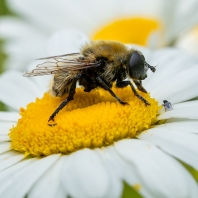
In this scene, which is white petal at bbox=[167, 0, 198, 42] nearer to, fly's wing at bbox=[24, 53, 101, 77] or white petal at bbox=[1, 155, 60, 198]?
fly's wing at bbox=[24, 53, 101, 77]

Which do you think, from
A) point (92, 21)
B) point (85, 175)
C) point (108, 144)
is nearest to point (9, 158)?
point (108, 144)

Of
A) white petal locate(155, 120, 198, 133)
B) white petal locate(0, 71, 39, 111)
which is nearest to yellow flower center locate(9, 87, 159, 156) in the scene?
white petal locate(155, 120, 198, 133)

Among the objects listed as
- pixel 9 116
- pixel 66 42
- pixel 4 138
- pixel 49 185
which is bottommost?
pixel 49 185

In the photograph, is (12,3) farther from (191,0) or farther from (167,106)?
(167,106)

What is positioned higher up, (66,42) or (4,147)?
(66,42)

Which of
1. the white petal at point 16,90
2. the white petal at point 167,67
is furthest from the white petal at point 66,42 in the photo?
the white petal at point 167,67

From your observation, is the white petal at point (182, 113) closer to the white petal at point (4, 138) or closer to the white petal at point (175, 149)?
the white petal at point (175, 149)

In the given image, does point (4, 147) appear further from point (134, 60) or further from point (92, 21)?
point (92, 21)
